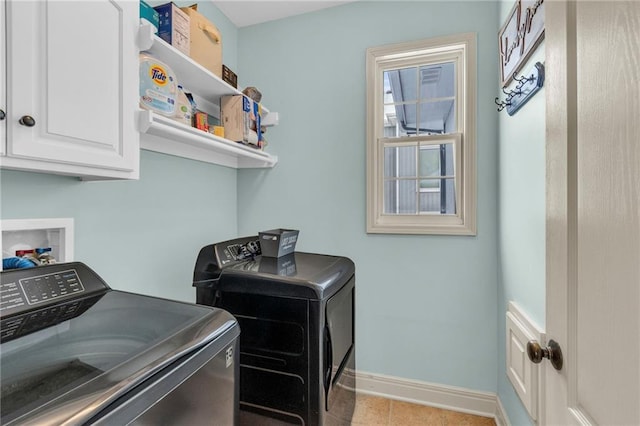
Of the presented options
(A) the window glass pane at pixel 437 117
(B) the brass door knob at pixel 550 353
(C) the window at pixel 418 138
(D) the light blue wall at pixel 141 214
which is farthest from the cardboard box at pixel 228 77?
(B) the brass door knob at pixel 550 353

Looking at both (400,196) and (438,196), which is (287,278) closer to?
(400,196)

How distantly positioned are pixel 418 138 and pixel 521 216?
3.10 feet

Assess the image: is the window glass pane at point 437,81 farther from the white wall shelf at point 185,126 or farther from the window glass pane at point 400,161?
the white wall shelf at point 185,126

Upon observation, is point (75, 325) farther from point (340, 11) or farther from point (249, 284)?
point (340, 11)

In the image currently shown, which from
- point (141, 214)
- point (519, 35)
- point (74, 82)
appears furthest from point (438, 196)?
point (74, 82)

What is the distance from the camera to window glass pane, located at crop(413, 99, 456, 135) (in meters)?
2.12

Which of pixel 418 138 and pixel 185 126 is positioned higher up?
pixel 418 138

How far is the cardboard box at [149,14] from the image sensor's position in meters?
1.34

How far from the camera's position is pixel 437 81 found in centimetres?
217

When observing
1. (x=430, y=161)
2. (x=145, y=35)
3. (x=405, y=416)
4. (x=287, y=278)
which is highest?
(x=145, y=35)

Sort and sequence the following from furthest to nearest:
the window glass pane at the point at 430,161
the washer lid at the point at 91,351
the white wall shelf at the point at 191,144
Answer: the window glass pane at the point at 430,161 < the white wall shelf at the point at 191,144 < the washer lid at the point at 91,351

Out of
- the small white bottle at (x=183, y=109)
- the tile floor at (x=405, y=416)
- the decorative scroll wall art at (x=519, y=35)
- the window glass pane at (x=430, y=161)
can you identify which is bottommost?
the tile floor at (x=405, y=416)

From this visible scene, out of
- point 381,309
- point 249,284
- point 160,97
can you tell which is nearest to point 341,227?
point 381,309

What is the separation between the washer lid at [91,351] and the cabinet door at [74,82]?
48 cm
